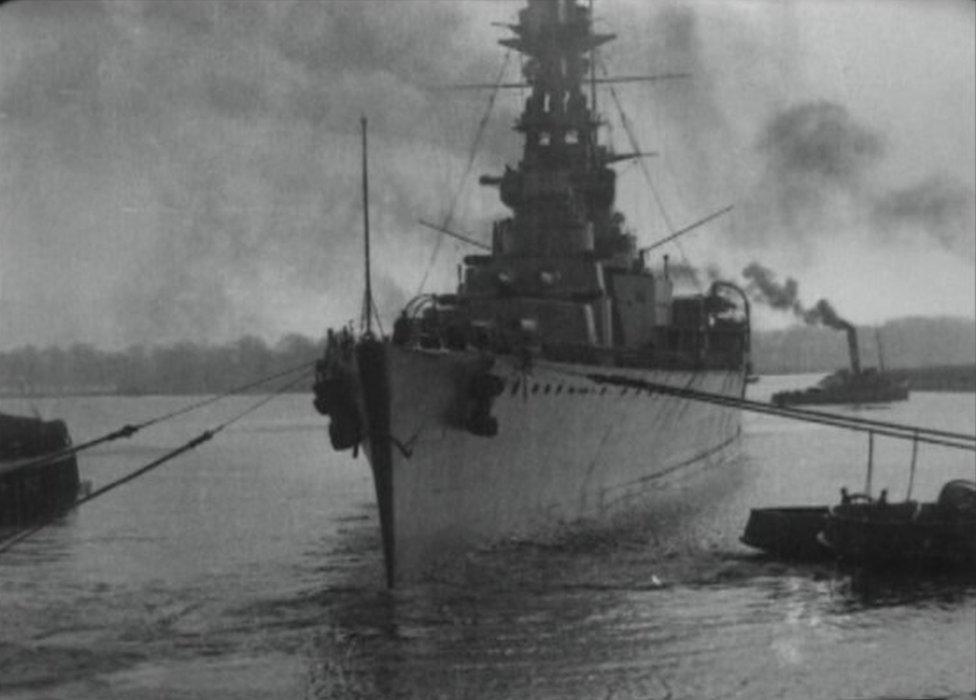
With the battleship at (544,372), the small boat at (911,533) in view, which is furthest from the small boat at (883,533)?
the battleship at (544,372)

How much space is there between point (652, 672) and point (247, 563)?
1275 cm

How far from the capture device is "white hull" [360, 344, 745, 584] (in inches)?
722

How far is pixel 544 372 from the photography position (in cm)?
2325

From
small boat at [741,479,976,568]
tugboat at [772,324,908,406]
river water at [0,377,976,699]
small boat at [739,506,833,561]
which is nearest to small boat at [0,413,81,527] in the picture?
river water at [0,377,976,699]

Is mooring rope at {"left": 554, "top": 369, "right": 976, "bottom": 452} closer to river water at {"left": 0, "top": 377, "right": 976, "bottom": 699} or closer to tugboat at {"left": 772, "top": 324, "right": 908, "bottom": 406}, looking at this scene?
river water at {"left": 0, "top": 377, "right": 976, "bottom": 699}

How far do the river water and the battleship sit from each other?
1268 mm

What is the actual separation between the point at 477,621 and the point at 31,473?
832 inches

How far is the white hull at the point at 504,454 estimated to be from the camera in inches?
722

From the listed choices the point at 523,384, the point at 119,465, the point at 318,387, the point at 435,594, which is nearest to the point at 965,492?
the point at 523,384

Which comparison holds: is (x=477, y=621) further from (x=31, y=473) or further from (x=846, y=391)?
(x=846, y=391)

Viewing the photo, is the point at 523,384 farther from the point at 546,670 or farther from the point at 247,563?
the point at 546,670

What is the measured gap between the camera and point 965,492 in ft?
70.2

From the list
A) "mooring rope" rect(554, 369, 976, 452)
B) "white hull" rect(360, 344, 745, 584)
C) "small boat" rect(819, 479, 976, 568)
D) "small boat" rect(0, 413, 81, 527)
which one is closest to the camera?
"mooring rope" rect(554, 369, 976, 452)

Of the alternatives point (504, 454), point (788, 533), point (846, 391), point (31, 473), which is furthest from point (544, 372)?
point (846, 391)
